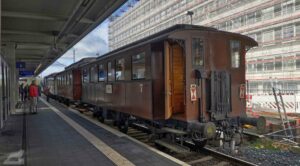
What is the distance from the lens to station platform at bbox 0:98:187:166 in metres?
7.29

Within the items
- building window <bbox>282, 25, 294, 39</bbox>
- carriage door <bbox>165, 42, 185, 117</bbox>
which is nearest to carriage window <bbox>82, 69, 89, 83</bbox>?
carriage door <bbox>165, 42, 185, 117</bbox>

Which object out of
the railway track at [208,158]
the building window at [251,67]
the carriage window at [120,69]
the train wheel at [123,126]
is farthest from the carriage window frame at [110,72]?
the building window at [251,67]

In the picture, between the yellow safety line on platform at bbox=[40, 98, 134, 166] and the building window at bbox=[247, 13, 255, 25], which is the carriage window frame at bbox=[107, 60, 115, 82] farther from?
the building window at bbox=[247, 13, 255, 25]

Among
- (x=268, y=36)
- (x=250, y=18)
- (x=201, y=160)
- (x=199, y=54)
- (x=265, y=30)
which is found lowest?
(x=201, y=160)

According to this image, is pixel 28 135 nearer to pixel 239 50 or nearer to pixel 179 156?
pixel 179 156

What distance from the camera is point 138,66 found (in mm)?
10094

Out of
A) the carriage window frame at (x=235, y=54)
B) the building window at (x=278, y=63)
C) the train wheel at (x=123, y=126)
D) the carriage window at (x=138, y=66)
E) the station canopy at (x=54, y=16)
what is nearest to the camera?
the carriage window frame at (x=235, y=54)

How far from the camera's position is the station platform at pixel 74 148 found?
729 cm

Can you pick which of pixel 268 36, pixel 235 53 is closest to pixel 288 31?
pixel 268 36

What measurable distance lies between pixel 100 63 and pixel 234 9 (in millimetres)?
37430

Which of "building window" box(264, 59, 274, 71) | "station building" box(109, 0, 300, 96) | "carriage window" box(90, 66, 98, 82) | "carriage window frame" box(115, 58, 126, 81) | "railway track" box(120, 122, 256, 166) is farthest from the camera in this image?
"building window" box(264, 59, 274, 71)

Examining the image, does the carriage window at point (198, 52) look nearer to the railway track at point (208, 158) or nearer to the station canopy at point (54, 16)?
the railway track at point (208, 158)

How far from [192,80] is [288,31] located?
3537 cm

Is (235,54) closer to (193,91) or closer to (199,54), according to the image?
(199,54)
